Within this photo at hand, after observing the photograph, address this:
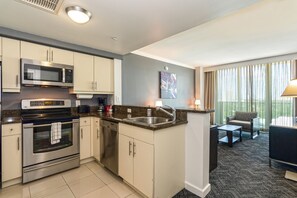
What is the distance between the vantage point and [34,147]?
2.23 m

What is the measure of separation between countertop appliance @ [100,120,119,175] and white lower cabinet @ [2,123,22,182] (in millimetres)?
1161

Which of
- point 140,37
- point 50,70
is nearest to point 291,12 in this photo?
point 140,37

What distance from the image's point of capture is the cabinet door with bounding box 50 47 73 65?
2.71m

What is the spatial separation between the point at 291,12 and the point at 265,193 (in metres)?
2.79

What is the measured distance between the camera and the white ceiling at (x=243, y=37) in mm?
2389

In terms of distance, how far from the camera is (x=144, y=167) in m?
1.77

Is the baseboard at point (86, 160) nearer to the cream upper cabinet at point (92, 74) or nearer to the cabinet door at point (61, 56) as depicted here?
the cream upper cabinet at point (92, 74)

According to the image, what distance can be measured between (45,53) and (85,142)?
5.87 ft

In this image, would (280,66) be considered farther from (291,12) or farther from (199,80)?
(291,12)

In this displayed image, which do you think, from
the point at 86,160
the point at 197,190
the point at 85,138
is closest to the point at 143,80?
the point at 85,138

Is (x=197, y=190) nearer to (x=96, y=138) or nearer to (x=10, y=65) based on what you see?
(x=96, y=138)

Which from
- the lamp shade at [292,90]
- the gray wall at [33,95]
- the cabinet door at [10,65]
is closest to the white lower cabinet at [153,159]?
the gray wall at [33,95]

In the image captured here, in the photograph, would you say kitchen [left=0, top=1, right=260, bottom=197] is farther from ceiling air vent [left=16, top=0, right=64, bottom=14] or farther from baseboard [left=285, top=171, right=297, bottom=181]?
baseboard [left=285, top=171, right=297, bottom=181]

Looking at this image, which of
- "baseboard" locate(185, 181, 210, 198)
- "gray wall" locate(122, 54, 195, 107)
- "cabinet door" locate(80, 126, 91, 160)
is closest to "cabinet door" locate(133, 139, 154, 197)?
"baseboard" locate(185, 181, 210, 198)
